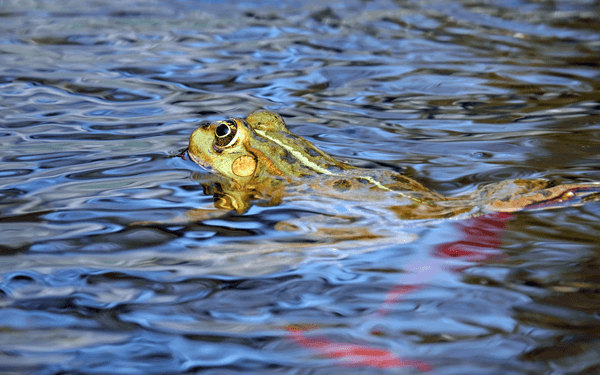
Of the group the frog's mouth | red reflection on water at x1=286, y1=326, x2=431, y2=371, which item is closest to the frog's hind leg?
red reflection on water at x1=286, y1=326, x2=431, y2=371

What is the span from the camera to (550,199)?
3.82m

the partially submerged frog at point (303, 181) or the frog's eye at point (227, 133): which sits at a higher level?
the frog's eye at point (227, 133)

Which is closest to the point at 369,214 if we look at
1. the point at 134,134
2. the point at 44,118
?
the point at 134,134

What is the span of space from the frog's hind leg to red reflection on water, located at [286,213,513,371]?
9 cm

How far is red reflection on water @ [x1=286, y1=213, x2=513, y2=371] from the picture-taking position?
2.46m

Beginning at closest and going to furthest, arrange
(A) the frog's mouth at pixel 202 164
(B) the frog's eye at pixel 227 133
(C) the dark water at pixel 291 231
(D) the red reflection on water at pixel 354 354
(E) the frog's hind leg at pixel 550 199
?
(D) the red reflection on water at pixel 354 354, (C) the dark water at pixel 291 231, (E) the frog's hind leg at pixel 550 199, (B) the frog's eye at pixel 227 133, (A) the frog's mouth at pixel 202 164

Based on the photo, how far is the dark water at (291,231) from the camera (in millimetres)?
2549

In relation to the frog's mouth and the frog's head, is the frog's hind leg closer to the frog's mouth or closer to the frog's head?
the frog's head

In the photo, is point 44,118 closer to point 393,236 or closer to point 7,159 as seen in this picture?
point 7,159

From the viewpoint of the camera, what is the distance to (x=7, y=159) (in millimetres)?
4625

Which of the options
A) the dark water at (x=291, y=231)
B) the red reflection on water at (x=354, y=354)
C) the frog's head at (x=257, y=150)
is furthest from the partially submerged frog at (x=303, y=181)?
the red reflection on water at (x=354, y=354)

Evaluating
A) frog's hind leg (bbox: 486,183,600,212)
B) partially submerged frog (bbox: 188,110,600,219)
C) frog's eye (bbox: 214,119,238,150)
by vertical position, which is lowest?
frog's hind leg (bbox: 486,183,600,212)

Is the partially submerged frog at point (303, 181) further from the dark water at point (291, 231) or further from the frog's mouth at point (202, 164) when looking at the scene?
the dark water at point (291, 231)

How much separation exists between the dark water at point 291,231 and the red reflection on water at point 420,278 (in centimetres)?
1
